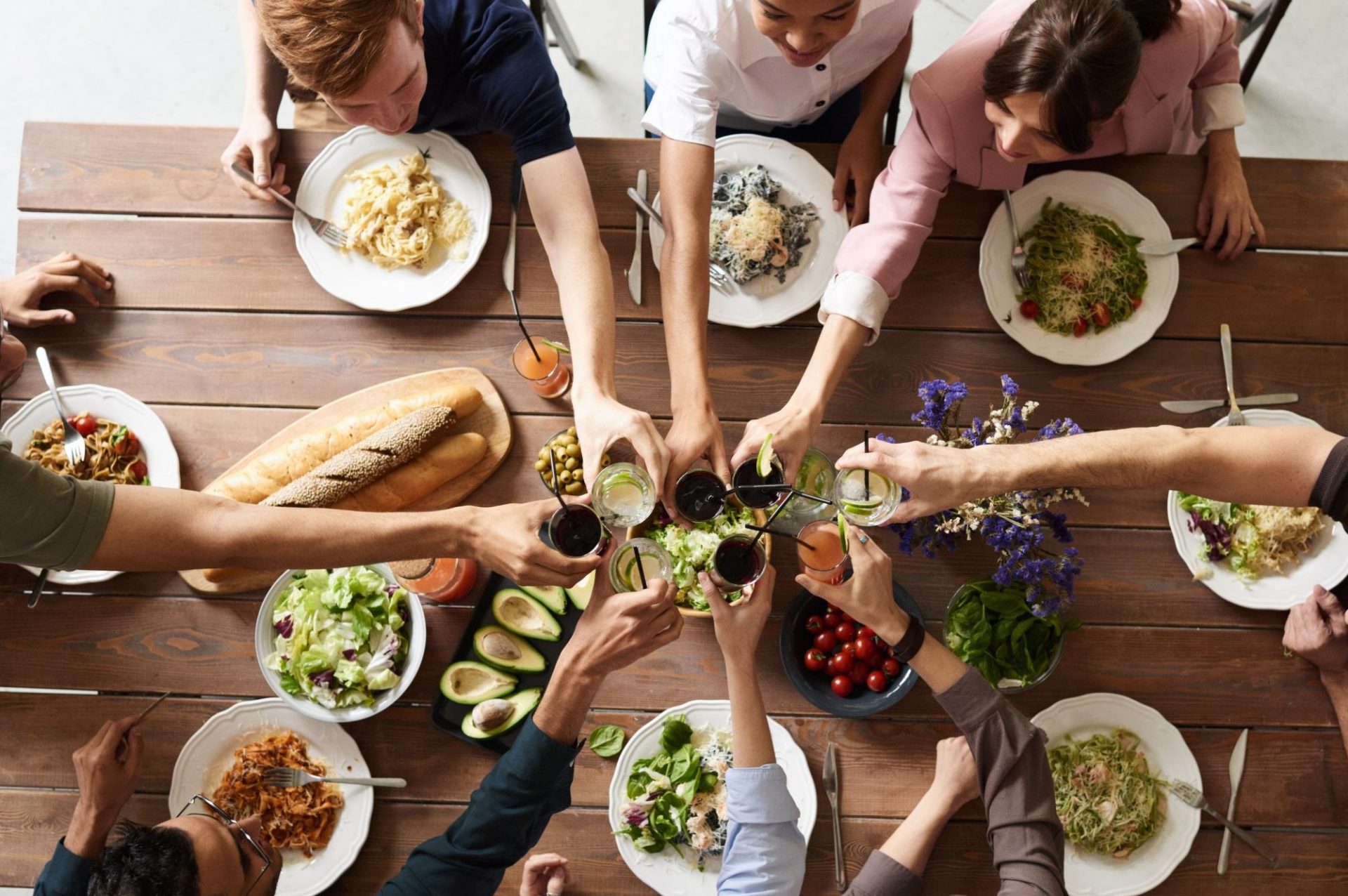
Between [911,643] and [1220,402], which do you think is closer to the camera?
[911,643]

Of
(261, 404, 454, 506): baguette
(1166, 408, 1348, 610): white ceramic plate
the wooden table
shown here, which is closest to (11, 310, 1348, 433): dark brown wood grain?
the wooden table

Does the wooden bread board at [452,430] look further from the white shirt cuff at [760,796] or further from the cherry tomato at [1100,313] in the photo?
the cherry tomato at [1100,313]

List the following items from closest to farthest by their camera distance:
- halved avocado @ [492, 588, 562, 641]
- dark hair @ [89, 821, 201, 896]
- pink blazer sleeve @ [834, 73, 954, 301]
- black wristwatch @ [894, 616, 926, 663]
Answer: dark hair @ [89, 821, 201, 896], black wristwatch @ [894, 616, 926, 663], pink blazer sleeve @ [834, 73, 954, 301], halved avocado @ [492, 588, 562, 641]

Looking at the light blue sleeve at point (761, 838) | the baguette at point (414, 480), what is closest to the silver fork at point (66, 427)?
the baguette at point (414, 480)

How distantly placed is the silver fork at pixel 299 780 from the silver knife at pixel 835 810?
3.38 ft

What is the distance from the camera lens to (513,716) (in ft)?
7.09

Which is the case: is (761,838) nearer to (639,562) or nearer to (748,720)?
(748,720)

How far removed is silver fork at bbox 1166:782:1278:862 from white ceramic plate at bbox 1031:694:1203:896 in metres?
0.01

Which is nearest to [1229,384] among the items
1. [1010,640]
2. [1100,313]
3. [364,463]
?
[1100,313]

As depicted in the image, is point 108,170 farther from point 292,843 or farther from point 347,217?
point 292,843

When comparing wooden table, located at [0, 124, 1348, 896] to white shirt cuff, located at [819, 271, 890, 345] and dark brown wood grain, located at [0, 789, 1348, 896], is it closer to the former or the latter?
dark brown wood grain, located at [0, 789, 1348, 896]

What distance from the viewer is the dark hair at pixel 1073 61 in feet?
5.88

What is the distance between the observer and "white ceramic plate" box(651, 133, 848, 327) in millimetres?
2270

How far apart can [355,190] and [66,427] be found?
943 millimetres
